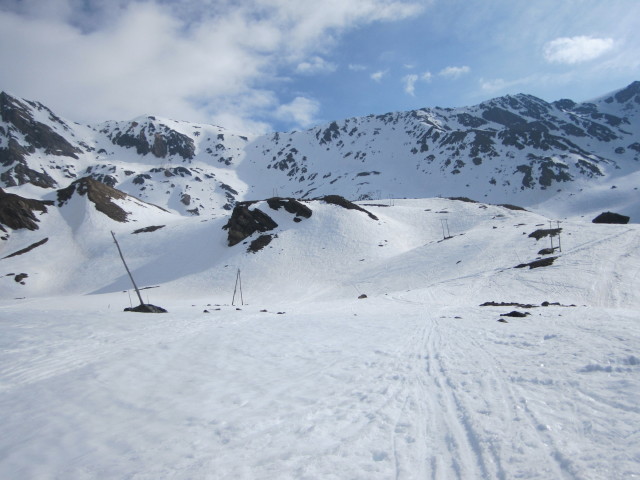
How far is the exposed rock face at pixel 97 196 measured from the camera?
8569 cm

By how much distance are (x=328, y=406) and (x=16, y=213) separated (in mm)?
101336

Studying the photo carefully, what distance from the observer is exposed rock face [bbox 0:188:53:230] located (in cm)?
7588

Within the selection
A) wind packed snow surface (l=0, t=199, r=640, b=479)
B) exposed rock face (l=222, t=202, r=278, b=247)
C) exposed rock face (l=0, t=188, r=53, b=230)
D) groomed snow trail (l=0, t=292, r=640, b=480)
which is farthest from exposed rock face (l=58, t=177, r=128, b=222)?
groomed snow trail (l=0, t=292, r=640, b=480)

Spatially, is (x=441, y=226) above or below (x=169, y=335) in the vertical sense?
above

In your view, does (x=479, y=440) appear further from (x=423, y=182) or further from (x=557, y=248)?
(x=423, y=182)

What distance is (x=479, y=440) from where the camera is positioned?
548 centimetres

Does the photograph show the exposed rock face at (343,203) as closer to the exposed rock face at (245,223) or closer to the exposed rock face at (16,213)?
the exposed rock face at (245,223)

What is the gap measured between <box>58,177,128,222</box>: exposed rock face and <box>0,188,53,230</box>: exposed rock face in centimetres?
822

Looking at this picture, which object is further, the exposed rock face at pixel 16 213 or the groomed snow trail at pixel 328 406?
the exposed rock face at pixel 16 213

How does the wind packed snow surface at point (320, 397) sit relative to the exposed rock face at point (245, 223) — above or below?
below

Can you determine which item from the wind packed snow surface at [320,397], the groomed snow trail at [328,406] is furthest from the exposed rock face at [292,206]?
the groomed snow trail at [328,406]

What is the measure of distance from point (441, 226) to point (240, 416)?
76279 millimetres

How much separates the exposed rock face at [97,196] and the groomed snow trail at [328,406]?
84.5 metres

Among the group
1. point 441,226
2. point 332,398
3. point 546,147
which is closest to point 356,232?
point 441,226
